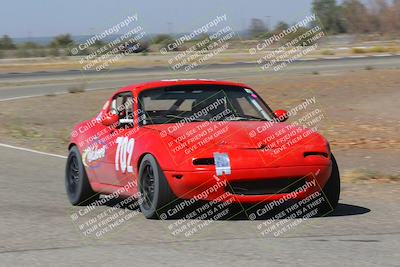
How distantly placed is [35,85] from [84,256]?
3419cm

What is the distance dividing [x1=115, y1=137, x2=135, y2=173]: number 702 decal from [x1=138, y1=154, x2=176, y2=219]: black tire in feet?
1.01

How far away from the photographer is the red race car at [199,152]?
788 centimetres

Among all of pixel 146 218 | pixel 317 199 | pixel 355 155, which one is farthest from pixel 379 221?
pixel 355 155

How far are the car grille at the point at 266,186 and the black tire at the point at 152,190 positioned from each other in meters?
0.59

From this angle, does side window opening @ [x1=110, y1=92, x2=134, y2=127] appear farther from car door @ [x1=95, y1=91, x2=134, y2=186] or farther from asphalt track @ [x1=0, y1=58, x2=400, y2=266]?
asphalt track @ [x1=0, y1=58, x2=400, y2=266]

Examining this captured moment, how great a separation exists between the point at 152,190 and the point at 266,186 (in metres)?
1.09

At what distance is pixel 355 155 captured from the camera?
51.5 feet

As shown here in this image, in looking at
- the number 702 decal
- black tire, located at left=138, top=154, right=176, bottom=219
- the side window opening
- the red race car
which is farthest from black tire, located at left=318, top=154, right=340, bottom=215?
the side window opening

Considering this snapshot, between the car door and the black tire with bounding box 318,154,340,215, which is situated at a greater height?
the car door

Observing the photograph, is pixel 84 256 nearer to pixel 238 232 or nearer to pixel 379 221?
pixel 238 232

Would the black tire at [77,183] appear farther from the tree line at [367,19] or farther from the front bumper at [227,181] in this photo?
the tree line at [367,19]

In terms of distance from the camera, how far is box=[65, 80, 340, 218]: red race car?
Result: 788cm

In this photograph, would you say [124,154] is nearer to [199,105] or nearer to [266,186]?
[199,105]

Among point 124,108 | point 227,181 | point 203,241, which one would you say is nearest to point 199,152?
point 227,181
